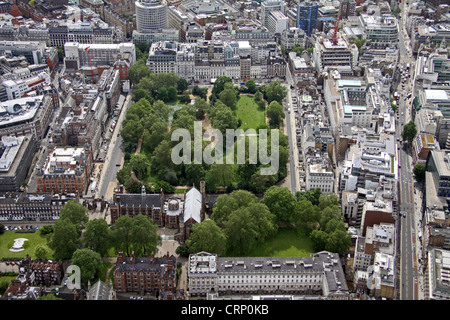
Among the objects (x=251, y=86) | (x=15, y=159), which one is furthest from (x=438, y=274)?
(x=251, y=86)

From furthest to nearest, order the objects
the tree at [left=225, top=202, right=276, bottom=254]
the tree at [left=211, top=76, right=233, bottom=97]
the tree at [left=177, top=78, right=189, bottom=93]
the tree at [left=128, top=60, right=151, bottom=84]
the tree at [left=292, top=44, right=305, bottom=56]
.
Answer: the tree at [left=292, top=44, right=305, bottom=56]
the tree at [left=128, top=60, right=151, bottom=84]
the tree at [left=177, top=78, right=189, bottom=93]
the tree at [left=211, top=76, right=233, bottom=97]
the tree at [left=225, top=202, right=276, bottom=254]

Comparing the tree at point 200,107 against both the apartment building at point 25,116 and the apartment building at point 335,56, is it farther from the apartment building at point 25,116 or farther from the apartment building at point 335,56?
the apartment building at point 335,56

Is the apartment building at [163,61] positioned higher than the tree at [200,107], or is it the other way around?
the apartment building at [163,61]

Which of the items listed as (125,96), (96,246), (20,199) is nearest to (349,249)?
(96,246)

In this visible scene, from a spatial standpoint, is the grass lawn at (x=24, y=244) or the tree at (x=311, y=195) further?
the tree at (x=311, y=195)

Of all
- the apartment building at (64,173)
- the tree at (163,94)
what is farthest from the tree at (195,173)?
the tree at (163,94)

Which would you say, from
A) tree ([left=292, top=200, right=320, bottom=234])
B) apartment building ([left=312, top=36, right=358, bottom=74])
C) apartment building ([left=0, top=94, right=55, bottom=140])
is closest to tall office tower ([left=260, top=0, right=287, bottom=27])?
apartment building ([left=312, top=36, right=358, bottom=74])

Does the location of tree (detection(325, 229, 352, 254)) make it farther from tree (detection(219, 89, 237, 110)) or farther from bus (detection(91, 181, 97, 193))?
tree (detection(219, 89, 237, 110))
